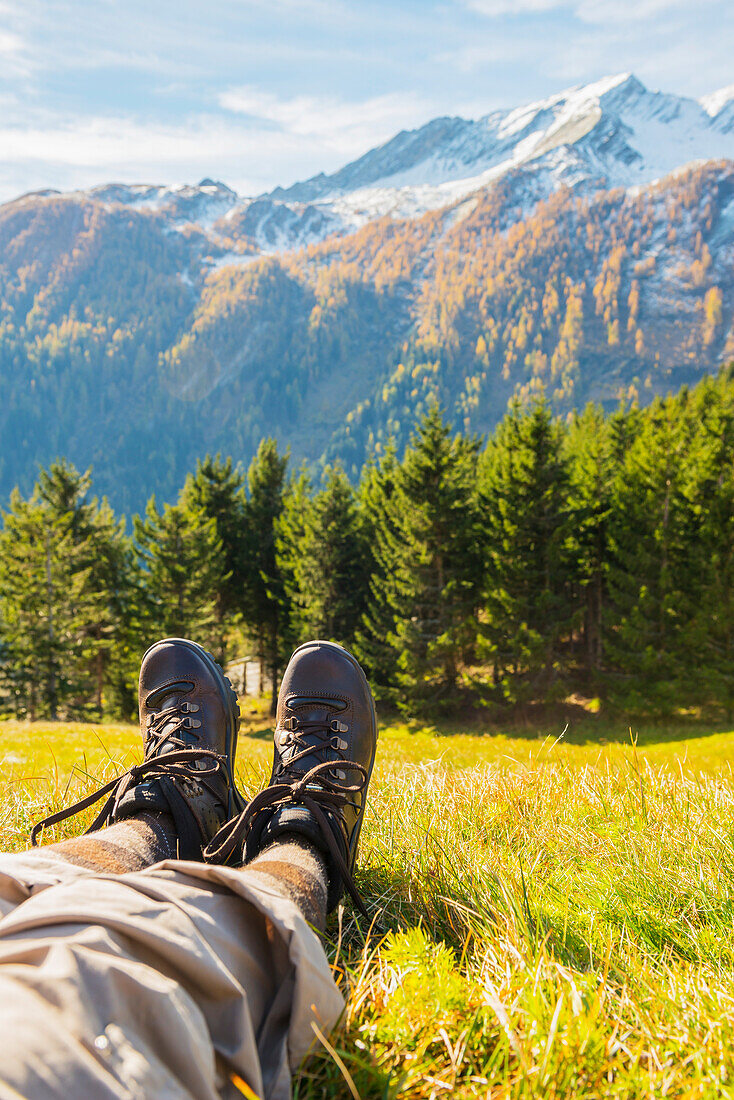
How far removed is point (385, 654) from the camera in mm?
22484

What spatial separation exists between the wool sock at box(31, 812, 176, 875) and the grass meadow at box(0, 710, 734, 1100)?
0.52 metres

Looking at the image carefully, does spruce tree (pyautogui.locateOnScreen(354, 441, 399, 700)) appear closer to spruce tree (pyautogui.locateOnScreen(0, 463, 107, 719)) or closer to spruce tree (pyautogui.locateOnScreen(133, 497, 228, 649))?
spruce tree (pyautogui.locateOnScreen(133, 497, 228, 649))

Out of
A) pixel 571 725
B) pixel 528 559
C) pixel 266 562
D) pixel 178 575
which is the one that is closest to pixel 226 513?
pixel 266 562

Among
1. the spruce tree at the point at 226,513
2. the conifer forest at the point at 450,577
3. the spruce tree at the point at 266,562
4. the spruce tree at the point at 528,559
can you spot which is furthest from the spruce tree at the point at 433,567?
the spruce tree at the point at 226,513

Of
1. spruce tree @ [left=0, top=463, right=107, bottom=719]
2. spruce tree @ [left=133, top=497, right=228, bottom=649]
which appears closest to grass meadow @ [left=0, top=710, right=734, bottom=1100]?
spruce tree @ [left=133, top=497, right=228, bottom=649]

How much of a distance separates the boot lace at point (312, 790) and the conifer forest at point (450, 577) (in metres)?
18.4

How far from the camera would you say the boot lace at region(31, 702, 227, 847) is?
5.91ft

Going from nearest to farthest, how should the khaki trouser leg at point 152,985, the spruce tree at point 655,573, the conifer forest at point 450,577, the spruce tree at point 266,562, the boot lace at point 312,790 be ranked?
the khaki trouser leg at point 152,985, the boot lace at point 312,790, the spruce tree at point 655,573, the conifer forest at point 450,577, the spruce tree at point 266,562

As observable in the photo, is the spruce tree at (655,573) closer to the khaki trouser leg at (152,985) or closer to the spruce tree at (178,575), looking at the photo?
the spruce tree at (178,575)

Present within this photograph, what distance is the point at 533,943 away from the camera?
4.40 ft

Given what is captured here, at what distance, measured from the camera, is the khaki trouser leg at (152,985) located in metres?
0.77

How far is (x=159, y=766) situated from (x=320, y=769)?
59cm

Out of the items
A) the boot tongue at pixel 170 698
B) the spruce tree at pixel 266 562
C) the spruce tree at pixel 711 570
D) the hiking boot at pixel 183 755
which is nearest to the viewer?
the hiking boot at pixel 183 755

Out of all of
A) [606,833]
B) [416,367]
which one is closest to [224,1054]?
[606,833]
